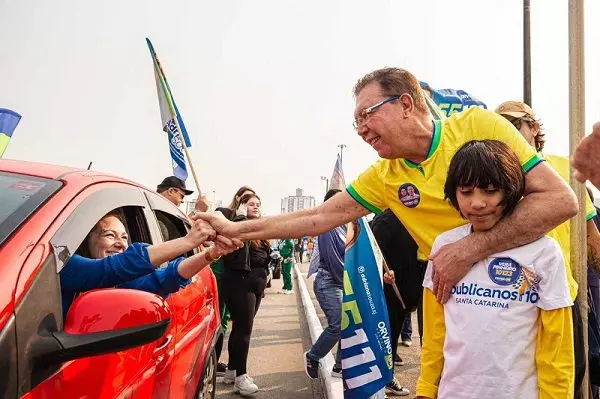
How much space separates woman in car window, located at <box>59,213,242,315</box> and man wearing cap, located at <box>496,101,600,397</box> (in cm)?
161

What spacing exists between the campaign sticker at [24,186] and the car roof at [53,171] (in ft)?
0.28

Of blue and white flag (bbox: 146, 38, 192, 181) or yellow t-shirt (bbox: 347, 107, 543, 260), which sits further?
blue and white flag (bbox: 146, 38, 192, 181)

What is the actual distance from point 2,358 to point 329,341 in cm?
411

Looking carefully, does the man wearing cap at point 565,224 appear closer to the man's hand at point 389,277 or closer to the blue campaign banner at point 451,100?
the blue campaign banner at point 451,100

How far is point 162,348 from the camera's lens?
2129mm

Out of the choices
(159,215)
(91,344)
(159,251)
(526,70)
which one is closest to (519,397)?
(91,344)

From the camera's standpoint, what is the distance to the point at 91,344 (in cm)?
131

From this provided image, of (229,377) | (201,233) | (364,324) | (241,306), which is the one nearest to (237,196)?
(241,306)

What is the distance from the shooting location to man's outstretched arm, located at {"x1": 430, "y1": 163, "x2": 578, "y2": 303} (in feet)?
5.96

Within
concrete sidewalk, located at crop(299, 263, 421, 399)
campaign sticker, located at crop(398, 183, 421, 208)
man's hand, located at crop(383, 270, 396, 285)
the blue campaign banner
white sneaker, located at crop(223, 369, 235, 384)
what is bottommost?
concrete sidewalk, located at crop(299, 263, 421, 399)

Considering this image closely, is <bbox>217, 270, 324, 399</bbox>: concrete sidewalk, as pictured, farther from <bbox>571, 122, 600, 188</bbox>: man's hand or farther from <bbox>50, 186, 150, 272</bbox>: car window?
<bbox>571, 122, 600, 188</bbox>: man's hand

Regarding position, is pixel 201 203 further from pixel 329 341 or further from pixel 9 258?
pixel 9 258

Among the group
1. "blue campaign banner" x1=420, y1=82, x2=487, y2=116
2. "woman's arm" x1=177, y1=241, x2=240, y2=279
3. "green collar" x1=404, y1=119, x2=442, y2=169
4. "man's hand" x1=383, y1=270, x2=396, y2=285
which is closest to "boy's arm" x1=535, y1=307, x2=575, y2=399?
"green collar" x1=404, y1=119, x2=442, y2=169

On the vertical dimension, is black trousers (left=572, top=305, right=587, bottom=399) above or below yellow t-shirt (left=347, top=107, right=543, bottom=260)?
below
